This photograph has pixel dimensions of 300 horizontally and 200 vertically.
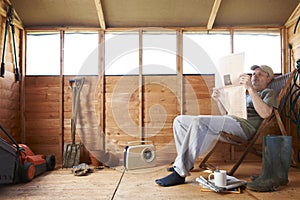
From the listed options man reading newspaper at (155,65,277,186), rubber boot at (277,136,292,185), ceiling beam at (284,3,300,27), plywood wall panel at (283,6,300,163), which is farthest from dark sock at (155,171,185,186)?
ceiling beam at (284,3,300,27)

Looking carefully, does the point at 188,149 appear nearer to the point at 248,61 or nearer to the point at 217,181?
the point at 217,181

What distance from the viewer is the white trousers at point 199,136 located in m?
2.25

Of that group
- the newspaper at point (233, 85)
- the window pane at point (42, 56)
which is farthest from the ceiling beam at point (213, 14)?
the window pane at point (42, 56)

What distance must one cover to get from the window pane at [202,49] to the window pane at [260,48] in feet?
0.53

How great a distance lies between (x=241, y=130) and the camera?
2.47 metres

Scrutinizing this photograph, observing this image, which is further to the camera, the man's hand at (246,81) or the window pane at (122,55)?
the window pane at (122,55)

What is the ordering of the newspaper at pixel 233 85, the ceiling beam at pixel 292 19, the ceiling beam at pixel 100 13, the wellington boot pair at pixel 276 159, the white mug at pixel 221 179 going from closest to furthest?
the white mug at pixel 221 179 < the wellington boot pair at pixel 276 159 < the newspaper at pixel 233 85 < the ceiling beam at pixel 100 13 < the ceiling beam at pixel 292 19

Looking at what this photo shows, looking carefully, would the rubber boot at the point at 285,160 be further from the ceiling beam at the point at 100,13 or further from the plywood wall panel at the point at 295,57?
the ceiling beam at the point at 100,13

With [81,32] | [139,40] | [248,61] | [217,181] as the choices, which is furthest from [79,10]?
[217,181]

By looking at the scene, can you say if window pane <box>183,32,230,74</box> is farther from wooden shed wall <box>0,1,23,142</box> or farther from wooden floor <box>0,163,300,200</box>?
wooden shed wall <box>0,1,23,142</box>

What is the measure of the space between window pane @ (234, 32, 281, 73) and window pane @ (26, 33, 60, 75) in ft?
6.94

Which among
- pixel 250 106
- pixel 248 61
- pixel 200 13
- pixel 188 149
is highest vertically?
pixel 200 13

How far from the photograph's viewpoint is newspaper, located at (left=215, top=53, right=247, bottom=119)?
2494 mm

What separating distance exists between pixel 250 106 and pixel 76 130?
6.30 ft
